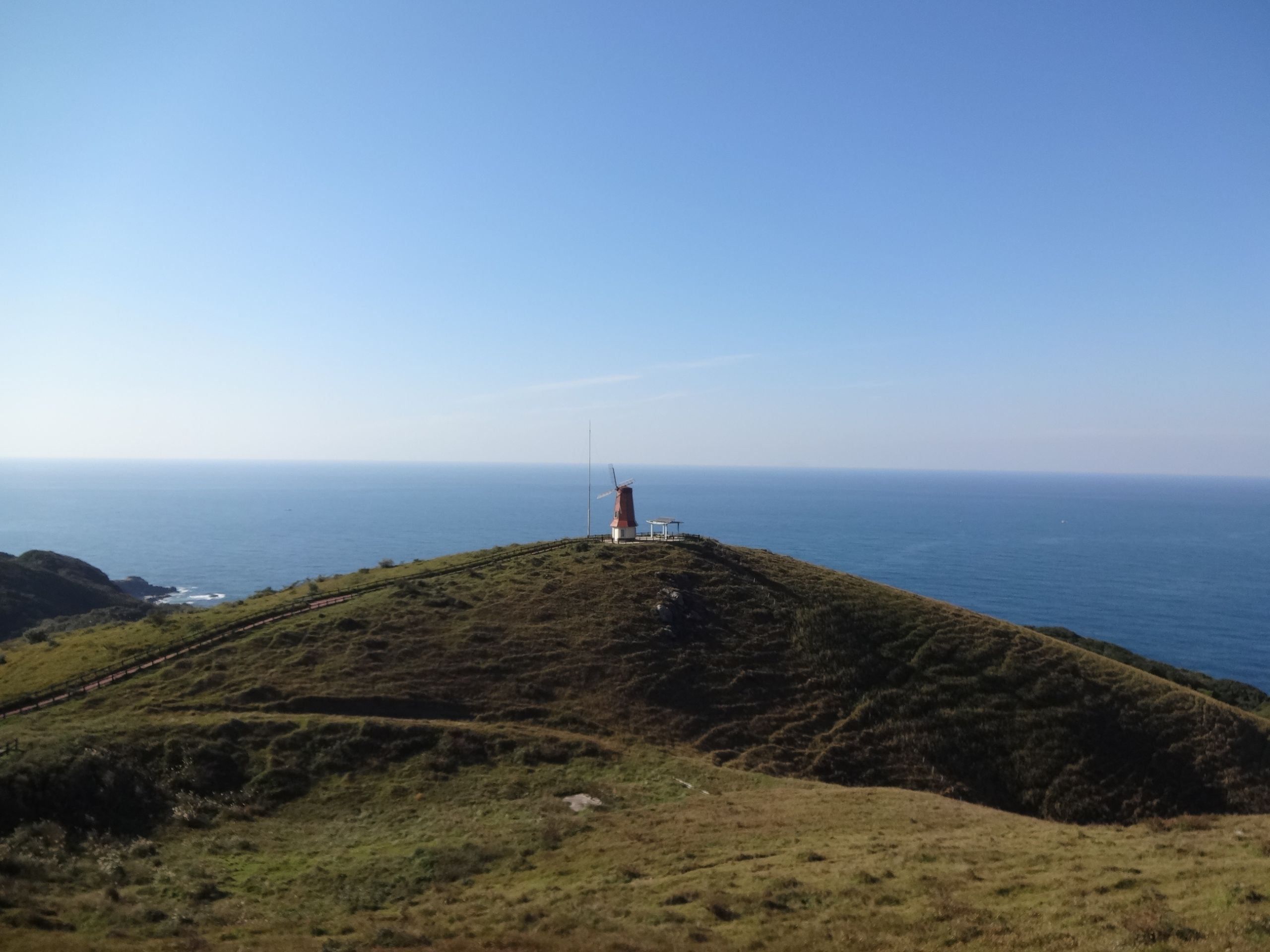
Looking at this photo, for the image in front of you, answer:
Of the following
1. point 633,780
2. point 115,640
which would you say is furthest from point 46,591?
point 633,780

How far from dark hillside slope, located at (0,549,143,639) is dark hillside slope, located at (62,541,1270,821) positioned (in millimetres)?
74211

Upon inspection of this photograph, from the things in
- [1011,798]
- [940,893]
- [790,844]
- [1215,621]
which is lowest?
[1215,621]

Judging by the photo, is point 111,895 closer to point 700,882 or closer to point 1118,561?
point 700,882

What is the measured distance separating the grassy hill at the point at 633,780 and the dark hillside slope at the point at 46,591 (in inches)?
2406

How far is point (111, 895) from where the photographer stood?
19.6 m

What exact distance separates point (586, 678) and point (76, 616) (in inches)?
2912

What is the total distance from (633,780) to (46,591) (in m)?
108

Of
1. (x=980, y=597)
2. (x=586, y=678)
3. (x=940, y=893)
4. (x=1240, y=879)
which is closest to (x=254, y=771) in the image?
(x=586, y=678)

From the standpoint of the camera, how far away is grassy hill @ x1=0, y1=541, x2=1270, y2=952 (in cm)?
1845

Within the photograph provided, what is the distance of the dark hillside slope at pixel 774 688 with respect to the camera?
122ft

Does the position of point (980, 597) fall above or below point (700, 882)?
below

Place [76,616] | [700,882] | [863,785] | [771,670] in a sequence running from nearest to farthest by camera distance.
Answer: [700,882], [863,785], [771,670], [76,616]

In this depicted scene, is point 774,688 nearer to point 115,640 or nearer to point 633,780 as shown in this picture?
point 633,780

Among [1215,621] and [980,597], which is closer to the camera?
[1215,621]
